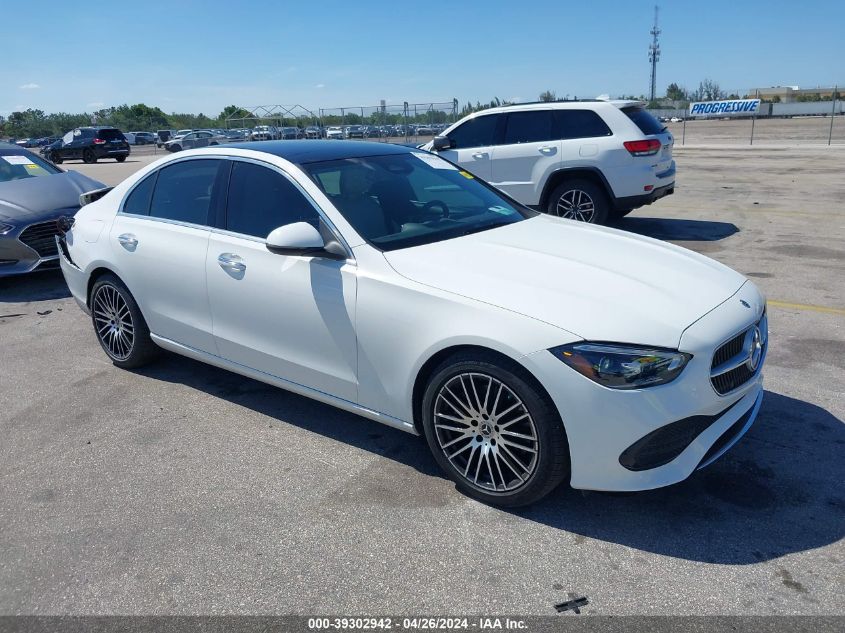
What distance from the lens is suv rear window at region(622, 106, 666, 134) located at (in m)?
9.53

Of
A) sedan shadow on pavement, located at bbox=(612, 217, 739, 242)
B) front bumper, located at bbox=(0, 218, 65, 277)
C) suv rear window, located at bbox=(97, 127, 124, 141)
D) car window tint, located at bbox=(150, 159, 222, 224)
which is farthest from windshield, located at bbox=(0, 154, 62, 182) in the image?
suv rear window, located at bbox=(97, 127, 124, 141)

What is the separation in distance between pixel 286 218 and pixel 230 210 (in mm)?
499

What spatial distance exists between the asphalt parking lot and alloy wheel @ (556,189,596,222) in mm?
4644

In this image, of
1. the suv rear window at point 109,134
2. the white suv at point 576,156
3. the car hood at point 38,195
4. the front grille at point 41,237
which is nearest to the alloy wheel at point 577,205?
the white suv at point 576,156

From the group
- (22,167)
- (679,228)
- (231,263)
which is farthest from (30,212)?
(679,228)

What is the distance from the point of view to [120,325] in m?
5.26

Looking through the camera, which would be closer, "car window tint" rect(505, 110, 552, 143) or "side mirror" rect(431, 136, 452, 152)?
"car window tint" rect(505, 110, 552, 143)

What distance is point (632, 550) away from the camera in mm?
3062

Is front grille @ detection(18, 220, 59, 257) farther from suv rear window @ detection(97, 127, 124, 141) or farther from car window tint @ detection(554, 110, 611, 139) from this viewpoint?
suv rear window @ detection(97, 127, 124, 141)

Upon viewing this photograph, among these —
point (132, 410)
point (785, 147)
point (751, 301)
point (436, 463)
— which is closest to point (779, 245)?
point (751, 301)

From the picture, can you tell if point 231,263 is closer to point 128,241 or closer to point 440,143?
point 128,241

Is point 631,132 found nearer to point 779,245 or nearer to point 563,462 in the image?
point 779,245

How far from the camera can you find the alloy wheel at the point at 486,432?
3.22 meters

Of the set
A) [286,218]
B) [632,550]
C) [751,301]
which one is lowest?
[632,550]
